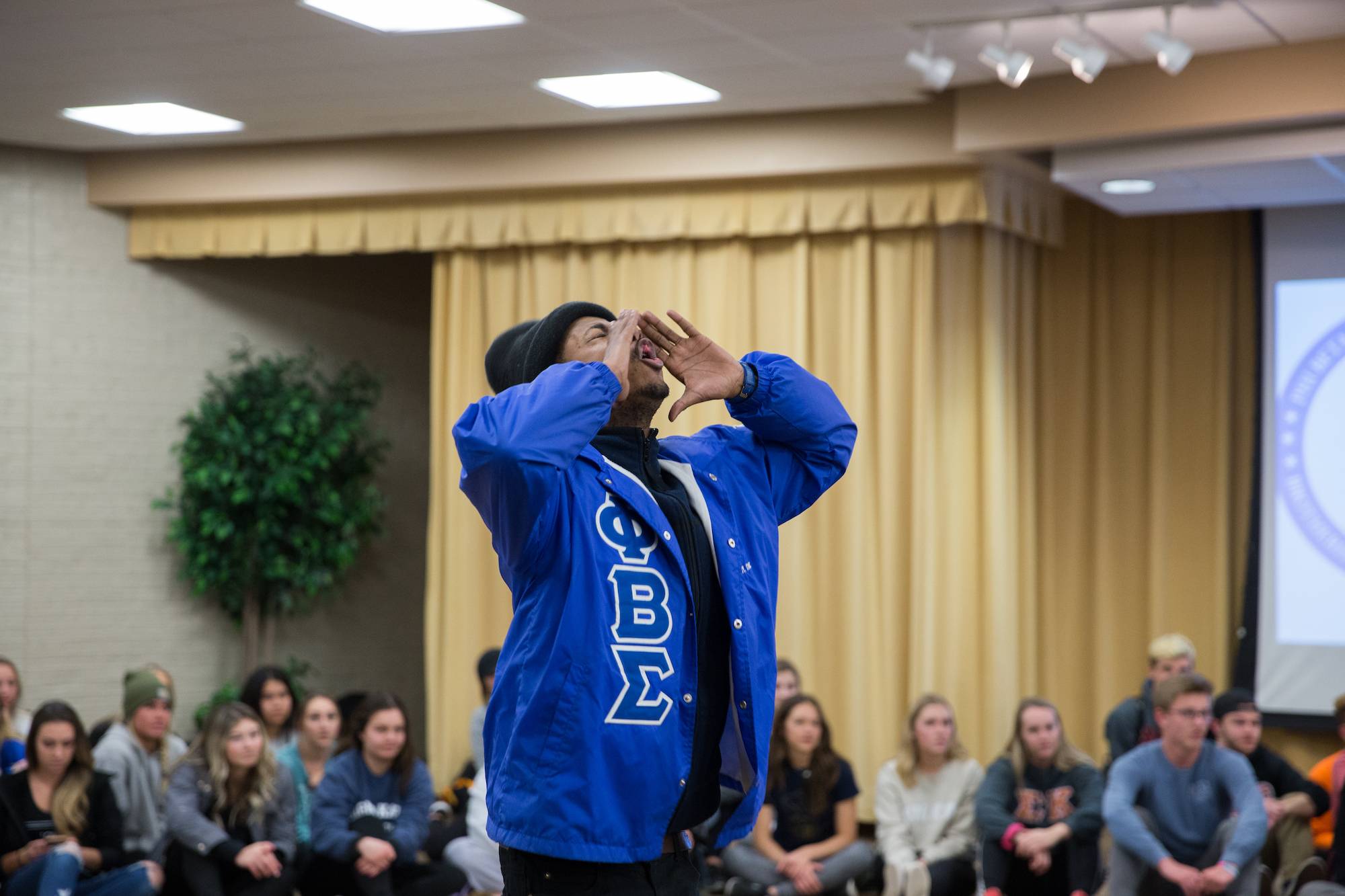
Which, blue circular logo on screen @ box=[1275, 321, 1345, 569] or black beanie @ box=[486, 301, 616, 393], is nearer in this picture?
black beanie @ box=[486, 301, 616, 393]

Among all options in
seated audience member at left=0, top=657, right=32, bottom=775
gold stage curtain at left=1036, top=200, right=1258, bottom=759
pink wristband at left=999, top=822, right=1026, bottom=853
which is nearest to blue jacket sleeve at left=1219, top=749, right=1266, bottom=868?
pink wristband at left=999, top=822, right=1026, bottom=853

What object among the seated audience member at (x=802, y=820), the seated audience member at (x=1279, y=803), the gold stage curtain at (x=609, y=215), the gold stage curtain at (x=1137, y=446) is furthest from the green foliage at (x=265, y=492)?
the seated audience member at (x=1279, y=803)

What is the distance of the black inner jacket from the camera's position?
204 cm

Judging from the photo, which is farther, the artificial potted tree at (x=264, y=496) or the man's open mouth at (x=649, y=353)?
the artificial potted tree at (x=264, y=496)

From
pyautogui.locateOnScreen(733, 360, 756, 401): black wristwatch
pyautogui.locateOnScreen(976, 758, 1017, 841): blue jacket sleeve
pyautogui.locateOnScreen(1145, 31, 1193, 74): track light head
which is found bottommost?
pyautogui.locateOnScreen(976, 758, 1017, 841): blue jacket sleeve

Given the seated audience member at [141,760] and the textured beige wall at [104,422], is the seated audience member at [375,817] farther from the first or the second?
the textured beige wall at [104,422]

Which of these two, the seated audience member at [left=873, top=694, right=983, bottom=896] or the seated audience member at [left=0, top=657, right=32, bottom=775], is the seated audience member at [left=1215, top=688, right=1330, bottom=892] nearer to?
the seated audience member at [left=873, top=694, right=983, bottom=896]

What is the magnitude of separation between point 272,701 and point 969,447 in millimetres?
3045

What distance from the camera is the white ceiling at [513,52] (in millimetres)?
4980

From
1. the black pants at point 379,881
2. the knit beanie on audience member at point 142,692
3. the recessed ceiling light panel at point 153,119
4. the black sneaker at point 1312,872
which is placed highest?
the recessed ceiling light panel at point 153,119

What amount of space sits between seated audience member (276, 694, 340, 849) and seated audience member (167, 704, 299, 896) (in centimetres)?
19

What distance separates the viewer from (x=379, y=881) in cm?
539

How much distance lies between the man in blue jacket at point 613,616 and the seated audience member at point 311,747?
3.80 meters

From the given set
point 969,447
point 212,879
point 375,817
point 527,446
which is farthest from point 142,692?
point 527,446
